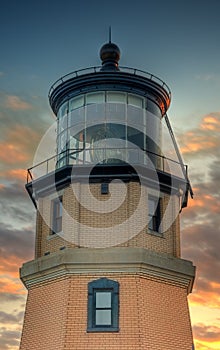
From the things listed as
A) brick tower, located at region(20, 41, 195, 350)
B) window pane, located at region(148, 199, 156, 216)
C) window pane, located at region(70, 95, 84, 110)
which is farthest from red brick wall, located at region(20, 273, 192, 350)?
window pane, located at region(70, 95, 84, 110)

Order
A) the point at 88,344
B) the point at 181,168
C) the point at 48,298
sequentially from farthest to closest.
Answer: the point at 181,168 < the point at 48,298 < the point at 88,344

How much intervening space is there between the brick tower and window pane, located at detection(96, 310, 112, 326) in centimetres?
3

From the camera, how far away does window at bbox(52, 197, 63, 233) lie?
915 inches

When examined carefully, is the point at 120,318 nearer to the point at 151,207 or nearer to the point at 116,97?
the point at 151,207

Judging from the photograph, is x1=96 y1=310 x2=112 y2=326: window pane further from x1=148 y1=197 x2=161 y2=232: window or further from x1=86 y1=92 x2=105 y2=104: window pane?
x1=86 y1=92 x2=105 y2=104: window pane

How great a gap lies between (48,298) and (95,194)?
3.58m

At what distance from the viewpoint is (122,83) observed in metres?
23.2

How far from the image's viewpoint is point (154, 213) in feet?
76.4

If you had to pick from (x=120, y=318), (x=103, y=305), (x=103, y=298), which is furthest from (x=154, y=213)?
(x=120, y=318)

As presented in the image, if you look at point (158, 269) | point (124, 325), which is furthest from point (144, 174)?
point (124, 325)

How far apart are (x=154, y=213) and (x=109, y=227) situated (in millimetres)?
1792

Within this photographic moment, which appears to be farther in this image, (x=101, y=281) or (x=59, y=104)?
(x=59, y=104)

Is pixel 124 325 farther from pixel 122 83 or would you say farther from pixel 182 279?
pixel 122 83

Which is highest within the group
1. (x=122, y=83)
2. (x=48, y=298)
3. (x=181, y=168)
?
(x=122, y=83)
